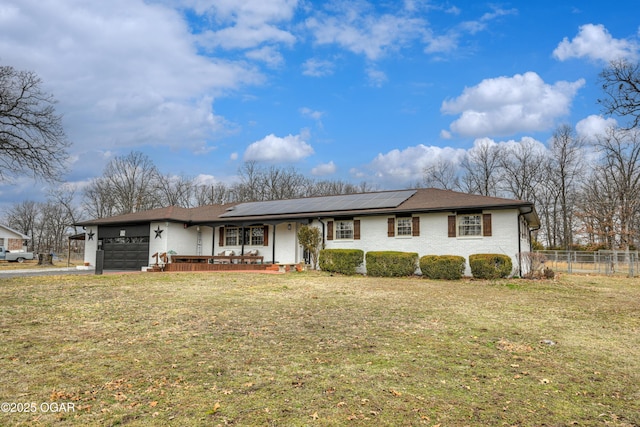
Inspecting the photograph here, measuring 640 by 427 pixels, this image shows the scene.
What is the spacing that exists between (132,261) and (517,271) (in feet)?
66.2

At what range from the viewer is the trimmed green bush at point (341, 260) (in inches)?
731

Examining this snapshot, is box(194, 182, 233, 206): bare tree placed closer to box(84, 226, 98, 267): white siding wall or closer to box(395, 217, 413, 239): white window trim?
box(84, 226, 98, 267): white siding wall

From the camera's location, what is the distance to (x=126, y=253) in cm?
2362

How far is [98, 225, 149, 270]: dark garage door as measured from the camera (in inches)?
913

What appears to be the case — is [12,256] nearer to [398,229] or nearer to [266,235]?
[266,235]

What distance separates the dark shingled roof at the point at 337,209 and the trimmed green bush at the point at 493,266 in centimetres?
213

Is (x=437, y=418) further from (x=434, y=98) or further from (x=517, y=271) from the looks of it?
(x=434, y=98)

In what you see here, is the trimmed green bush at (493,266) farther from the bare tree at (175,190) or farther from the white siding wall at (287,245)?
the bare tree at (175,190)

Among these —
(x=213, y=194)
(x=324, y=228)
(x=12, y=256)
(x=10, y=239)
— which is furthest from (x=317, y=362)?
(x=10, y=239)

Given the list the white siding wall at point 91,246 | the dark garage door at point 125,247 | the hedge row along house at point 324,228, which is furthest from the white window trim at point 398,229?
the white siding wall at point 91,246

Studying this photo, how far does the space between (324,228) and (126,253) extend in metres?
12.0

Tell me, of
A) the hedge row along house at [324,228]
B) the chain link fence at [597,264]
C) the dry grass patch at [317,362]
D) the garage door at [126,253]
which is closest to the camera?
the dry grass patch at [317,362]

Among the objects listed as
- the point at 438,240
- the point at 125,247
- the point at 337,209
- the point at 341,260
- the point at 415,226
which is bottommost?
the point at 341,260

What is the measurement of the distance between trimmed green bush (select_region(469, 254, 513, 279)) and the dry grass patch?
6.01 m
